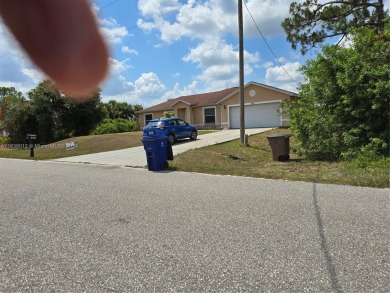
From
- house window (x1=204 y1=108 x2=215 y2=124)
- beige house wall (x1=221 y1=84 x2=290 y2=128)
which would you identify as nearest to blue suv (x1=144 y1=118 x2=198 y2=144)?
beige house wall (x1=221 y1=84 x2=290 y2=128)

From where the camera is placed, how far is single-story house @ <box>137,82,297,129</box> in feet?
94.4

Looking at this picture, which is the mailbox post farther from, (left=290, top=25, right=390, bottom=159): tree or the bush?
the bush

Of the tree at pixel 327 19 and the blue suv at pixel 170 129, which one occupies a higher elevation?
the tree at pixel 327 19

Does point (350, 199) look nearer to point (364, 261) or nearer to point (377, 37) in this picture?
point (364, 261)

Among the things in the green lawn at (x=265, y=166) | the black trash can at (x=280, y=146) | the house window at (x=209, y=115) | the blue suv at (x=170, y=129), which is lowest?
the green lawn at (x=265, y=166)

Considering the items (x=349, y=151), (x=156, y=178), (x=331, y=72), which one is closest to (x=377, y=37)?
(x=331, y=72)

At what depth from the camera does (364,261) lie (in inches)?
146

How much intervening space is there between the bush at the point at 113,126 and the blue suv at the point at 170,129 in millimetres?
12680

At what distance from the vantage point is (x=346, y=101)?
1191 centimetres

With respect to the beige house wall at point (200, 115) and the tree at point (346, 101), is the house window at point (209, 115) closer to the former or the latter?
the beige house wall at point (200, 115)

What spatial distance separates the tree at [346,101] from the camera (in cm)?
1125

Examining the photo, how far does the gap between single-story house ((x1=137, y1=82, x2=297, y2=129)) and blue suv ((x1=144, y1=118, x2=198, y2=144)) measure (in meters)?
7.47

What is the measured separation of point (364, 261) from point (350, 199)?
9.83 ft

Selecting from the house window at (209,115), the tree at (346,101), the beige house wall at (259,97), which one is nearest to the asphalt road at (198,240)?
the tree at (346,101)
